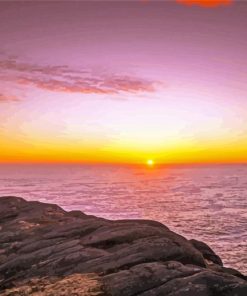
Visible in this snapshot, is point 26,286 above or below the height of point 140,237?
below

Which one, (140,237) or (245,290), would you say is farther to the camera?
(140,237)

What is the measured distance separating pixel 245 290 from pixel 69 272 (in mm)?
9526

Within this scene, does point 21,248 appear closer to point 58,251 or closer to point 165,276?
point 58,251

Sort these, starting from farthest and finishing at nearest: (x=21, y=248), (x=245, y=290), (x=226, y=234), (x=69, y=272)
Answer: (x=226, y=234)
(x=21, y=248)
(x=69, y=272)
(x=245, y=290)

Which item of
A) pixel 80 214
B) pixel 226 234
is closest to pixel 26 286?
pixel 80 214

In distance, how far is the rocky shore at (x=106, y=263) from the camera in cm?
1748

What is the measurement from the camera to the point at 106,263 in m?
21.0

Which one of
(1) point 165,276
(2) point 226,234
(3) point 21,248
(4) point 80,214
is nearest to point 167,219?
(2) point 226,234

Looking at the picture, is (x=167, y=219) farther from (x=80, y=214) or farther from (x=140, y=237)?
(x=140, y=237)

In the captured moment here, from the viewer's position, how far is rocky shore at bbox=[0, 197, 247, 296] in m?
17.5

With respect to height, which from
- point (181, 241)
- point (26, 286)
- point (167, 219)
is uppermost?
point (181, 241)

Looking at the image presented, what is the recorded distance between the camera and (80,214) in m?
35.8

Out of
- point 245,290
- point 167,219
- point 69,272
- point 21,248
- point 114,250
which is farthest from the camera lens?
point 167,219

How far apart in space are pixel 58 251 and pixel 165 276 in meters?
8.46
